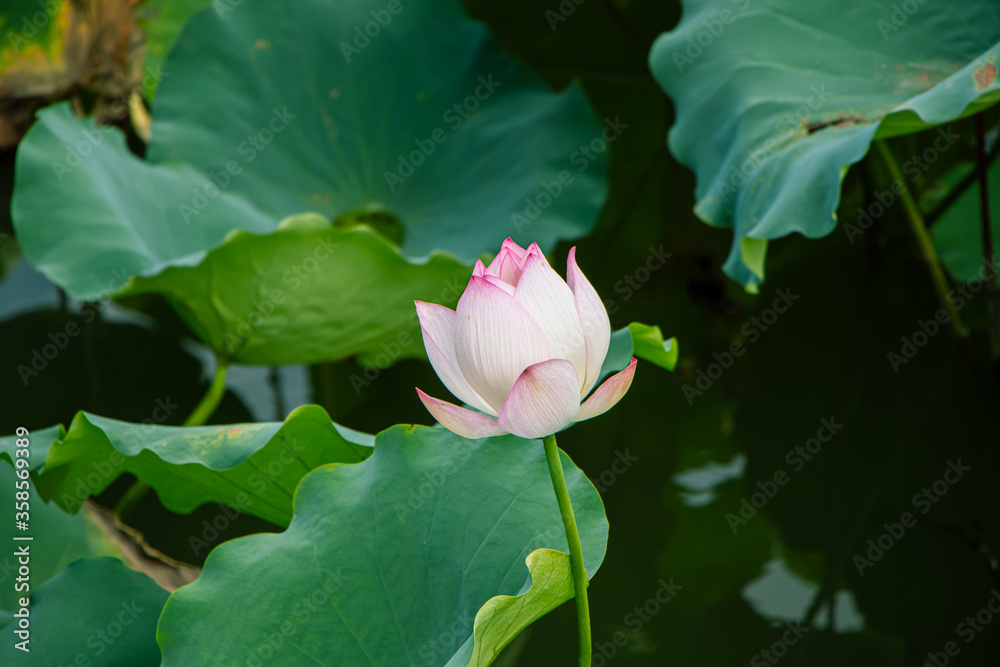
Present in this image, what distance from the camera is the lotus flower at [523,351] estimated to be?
1.78 feet

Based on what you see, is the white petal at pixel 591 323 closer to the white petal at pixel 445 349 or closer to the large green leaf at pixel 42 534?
the white petal at pixel 445 349

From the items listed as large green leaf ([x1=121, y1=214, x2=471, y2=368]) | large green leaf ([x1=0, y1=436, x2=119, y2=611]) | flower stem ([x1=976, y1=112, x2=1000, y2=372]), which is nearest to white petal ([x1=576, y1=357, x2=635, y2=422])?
large green leaf ([x1=0, y1=436, x2=119, y2=611])

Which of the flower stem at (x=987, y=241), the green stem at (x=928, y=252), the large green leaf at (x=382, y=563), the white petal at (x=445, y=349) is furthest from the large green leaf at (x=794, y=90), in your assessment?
the white petal at (x=445, y=349)

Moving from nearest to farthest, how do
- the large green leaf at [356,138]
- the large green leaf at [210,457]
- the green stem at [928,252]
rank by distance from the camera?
1. the large green leaf at [210,457]
2. the large green leaf at [356,138]
3. the green stem at [928,252]

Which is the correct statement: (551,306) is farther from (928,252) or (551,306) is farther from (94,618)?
(928,252)

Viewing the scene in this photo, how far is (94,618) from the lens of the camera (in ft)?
2.84

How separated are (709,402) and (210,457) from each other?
1049 mm

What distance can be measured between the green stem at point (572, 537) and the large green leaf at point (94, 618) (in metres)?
0.47

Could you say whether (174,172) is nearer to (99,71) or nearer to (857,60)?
(99,71)

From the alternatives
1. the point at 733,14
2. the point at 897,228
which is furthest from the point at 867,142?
the point at 897,228

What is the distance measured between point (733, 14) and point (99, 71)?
5.02 ft

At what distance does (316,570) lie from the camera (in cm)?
79

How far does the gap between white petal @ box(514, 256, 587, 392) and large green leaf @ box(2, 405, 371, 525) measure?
41 cm

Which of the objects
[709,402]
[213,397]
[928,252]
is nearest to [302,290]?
[213,397]
